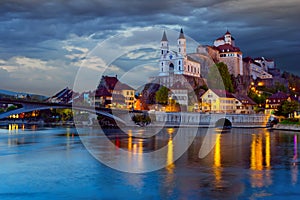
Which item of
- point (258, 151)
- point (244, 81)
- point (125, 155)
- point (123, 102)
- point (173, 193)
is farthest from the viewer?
point (244, 81)

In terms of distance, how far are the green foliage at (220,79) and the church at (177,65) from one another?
19.1 ft

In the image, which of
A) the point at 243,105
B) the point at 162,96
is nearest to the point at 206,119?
the point at 243,105

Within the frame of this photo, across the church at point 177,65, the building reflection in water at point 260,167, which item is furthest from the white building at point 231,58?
the building reflection in water at point 260,167

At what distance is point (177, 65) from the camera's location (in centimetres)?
8200

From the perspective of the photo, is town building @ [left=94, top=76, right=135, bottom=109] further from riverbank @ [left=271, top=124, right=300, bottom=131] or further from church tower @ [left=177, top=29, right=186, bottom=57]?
riverbank @ [left=271, top=124, right=300, bottom=131]

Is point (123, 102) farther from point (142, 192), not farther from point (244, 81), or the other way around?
point (142, 192)

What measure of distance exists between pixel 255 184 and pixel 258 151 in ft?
35.3

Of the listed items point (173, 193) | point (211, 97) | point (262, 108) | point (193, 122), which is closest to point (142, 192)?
point (173, 193)

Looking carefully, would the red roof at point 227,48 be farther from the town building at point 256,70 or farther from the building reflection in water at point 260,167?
the building reflection in water at point 260,167

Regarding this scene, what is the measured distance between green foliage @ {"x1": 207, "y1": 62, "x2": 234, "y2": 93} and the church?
5822 millimetres

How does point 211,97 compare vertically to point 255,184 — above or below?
above

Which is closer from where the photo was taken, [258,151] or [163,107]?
[258,151]

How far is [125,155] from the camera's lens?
877 inches

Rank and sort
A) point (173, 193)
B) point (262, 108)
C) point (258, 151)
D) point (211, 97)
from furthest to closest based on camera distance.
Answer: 1. point (262, 108)
2. point (211, 97)
3. point (258, 151)
4. point (173, 193)
